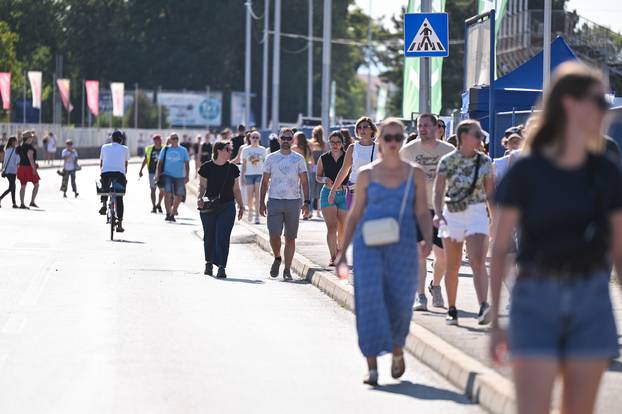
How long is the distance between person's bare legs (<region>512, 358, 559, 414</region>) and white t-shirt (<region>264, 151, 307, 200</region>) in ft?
40.4

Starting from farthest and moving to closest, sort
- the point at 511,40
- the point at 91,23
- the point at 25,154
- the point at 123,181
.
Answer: the point at 91,23 < the point at 511,40 < the point at 25,154 < the point at 123,181

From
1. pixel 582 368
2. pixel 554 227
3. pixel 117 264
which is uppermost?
pixel 554 227

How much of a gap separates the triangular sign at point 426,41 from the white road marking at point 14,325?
6852 millimetres

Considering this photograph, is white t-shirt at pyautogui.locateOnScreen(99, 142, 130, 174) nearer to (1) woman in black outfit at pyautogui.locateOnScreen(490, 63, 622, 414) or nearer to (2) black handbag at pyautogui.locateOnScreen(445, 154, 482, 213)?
(2) black handbag at pyautogui.locateOnScreen(445, 154, 482, 213)

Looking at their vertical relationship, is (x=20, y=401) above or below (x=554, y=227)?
below

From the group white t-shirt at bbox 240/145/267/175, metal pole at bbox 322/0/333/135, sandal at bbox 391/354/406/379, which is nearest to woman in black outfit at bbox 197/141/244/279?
sandal at bbox 391/354/406/379

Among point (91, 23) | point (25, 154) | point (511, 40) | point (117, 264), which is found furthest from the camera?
point (91, 23)

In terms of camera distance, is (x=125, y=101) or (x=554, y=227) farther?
(x=125, y=101)

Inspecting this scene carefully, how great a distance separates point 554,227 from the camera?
19.3 feet

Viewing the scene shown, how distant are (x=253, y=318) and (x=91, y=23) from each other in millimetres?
102151

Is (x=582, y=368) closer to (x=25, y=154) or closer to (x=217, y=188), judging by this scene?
(x=217, y=188)

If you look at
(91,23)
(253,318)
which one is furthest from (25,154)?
(91,23)

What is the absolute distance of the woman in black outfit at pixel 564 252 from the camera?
5.82 m

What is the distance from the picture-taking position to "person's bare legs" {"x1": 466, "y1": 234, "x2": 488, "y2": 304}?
12.4 m
